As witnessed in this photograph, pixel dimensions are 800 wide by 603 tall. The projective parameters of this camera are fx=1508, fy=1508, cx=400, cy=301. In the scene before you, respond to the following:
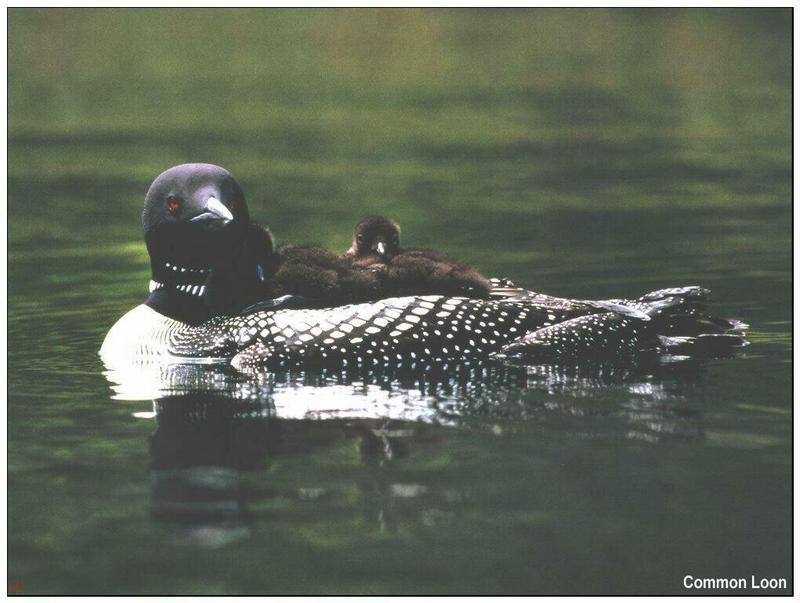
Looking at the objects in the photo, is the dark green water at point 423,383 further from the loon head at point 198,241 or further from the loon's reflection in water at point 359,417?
the loon head at point 198,241

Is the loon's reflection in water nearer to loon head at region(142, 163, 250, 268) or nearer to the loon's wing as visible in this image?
the loon's wing

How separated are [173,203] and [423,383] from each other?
60.5 inches

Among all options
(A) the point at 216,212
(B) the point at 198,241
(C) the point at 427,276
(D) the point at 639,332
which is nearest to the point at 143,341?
(B) the point at 198,241

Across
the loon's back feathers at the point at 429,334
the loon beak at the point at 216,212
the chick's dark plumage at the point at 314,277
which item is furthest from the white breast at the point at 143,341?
the loon beak at the point at 216,212

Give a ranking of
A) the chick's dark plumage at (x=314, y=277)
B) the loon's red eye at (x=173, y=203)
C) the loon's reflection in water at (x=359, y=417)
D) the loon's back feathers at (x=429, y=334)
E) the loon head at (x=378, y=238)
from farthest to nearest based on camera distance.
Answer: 1. the loon head at (x=378, y=238)
2. the loon's red eye at (x=173, y=203)
3. the chick's dark plumage at (x=314, y=277)
4. the loon's back feathers at (x=429, y=334)
5. the loon's reflection in water at (x=359, y=417)

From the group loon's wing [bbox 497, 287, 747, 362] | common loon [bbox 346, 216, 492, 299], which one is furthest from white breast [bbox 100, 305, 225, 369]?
loon's wing [bbox 497, 287, 747, 362]

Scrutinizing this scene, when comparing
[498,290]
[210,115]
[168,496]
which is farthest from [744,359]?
[210,115]

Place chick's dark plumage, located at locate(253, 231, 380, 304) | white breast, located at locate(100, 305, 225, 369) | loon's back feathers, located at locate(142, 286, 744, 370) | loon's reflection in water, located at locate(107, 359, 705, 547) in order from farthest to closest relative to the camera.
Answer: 1. white breast, located at locate(100, 305, 225, 369)
2. chick's dark plumage, located at locate(253, 231, 380, 304)
3. loon's back feathers, located at locate(142, 286, 744, 370)
4. loon's reflection in water, located at locate(107, 359, 705, 547)

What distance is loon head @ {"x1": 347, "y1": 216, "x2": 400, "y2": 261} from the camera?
7504mm

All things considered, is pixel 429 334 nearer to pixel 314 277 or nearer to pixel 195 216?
Result: pixel 314 277

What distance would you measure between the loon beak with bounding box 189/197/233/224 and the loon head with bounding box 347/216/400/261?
76 centimetres

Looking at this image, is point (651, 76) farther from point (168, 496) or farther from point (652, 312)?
point (168, 496)

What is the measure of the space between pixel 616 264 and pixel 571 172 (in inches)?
201

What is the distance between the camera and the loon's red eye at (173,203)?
7.25m
